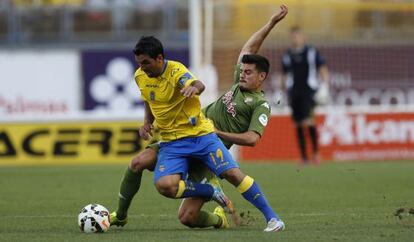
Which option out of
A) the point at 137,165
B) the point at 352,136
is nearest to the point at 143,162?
the point at 137,165

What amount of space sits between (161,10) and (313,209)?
50.3 ft

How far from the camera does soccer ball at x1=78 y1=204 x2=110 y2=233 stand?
8586 mm

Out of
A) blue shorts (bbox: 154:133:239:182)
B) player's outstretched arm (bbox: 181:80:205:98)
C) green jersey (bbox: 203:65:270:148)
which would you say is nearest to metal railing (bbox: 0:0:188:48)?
green jersey (bbox: 203:65:270:148)

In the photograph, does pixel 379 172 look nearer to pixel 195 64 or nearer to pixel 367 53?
pixel 195 64

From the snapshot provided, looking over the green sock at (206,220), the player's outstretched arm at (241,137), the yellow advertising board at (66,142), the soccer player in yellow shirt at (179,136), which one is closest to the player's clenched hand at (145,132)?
the soccer player in yellow shirt at (179,136)

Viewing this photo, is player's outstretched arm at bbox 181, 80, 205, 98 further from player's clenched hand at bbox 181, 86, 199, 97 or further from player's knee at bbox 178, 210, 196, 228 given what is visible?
player's knee at bbox 178, 210, 196, 228

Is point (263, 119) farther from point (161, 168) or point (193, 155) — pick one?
point (161, 168)

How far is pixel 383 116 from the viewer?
19766mm

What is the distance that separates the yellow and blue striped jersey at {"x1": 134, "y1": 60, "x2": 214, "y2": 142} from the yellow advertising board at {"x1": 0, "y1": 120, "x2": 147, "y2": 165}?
1044 centimetres

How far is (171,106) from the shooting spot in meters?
8.67

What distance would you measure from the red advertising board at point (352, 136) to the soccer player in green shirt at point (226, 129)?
10490mm

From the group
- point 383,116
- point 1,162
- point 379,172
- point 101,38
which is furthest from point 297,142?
point 101,38

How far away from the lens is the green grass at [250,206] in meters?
8.25

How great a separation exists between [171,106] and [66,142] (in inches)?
429
